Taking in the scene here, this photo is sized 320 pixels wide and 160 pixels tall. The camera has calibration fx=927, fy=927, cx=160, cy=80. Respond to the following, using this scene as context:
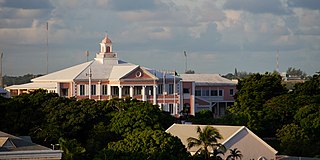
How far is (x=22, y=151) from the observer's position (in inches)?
1574

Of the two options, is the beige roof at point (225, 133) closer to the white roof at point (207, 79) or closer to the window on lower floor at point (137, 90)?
the window on lower floor at point (137, 90)

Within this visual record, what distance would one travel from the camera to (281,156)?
61438 millimetres

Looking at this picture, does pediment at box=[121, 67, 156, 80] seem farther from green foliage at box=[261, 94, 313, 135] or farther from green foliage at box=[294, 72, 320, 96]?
green foliage at box=[261, 94, 313, 135]

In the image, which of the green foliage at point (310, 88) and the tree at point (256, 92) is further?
the green foliage at point (310, 88)

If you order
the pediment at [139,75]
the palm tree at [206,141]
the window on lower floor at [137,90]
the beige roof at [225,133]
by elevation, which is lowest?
the beige roof at [225,133]

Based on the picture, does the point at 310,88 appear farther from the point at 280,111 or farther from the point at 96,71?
the point at 96,71

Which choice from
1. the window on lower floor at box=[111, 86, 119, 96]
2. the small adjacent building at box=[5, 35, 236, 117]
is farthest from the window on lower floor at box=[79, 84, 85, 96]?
the window on lower floor at box=[111, 86, 119, 96]

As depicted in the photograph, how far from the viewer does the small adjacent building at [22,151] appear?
39.5 m

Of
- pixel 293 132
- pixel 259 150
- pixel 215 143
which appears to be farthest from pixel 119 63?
pixel 215 143

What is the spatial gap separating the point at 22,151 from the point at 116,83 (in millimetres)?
58110

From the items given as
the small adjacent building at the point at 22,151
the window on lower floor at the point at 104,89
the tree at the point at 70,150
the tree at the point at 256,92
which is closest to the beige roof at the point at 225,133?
the tree at the point at 70,150

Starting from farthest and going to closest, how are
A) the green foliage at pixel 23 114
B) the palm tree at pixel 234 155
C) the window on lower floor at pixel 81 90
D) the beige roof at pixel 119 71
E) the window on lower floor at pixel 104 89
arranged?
1. the window on lower floor at pixel 104 89
2. the beige roof at pixel 119 71
3. the window on lower floor at pixel 81 90
4. the green foliage at pixel 23 114
5. the palm tree at pixel 234 155

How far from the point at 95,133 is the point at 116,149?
35.6 ft

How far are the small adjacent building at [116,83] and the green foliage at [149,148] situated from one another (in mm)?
45127
